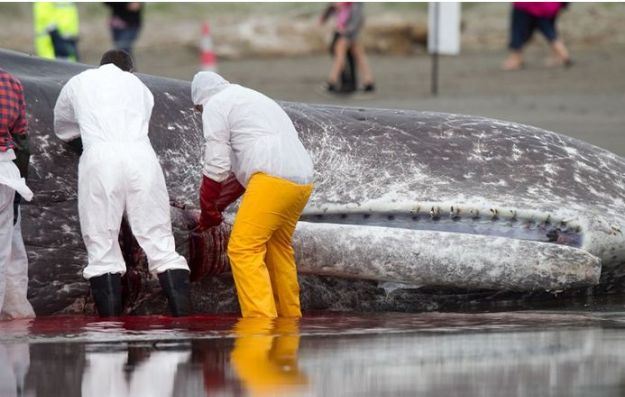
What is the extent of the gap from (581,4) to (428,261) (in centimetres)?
2328

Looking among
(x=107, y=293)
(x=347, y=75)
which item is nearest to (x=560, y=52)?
(x=347, y=75)

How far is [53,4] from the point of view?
23516mm

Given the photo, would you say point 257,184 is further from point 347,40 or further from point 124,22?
point 124,22

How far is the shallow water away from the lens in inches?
293

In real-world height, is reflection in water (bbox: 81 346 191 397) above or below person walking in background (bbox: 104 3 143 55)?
below

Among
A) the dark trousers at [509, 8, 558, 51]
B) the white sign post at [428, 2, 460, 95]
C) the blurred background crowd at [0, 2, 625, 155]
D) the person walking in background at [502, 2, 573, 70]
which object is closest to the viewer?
the blurred background crowd at [0, 2, 625, 155]

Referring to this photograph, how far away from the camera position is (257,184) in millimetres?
10383

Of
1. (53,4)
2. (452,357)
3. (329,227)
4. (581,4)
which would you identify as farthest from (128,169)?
(581,4)

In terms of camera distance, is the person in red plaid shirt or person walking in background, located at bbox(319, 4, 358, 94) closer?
the person in red plaid shirt

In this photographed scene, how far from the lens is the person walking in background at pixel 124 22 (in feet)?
84.4

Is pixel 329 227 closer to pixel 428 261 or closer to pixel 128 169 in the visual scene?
pixel 428 261

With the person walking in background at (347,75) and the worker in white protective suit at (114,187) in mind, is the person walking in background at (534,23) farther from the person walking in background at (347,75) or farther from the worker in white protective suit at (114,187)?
the worker in white protective suit at (114,187)

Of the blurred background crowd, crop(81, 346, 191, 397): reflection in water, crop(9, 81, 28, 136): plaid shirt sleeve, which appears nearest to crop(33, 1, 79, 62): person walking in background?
the blurred background crowd

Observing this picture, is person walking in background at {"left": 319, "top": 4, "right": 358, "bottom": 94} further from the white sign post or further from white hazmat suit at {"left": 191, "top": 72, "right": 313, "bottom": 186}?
white hazmat suit at {"left": 191, "top": 72, "right": 313, "bottom": 186}
